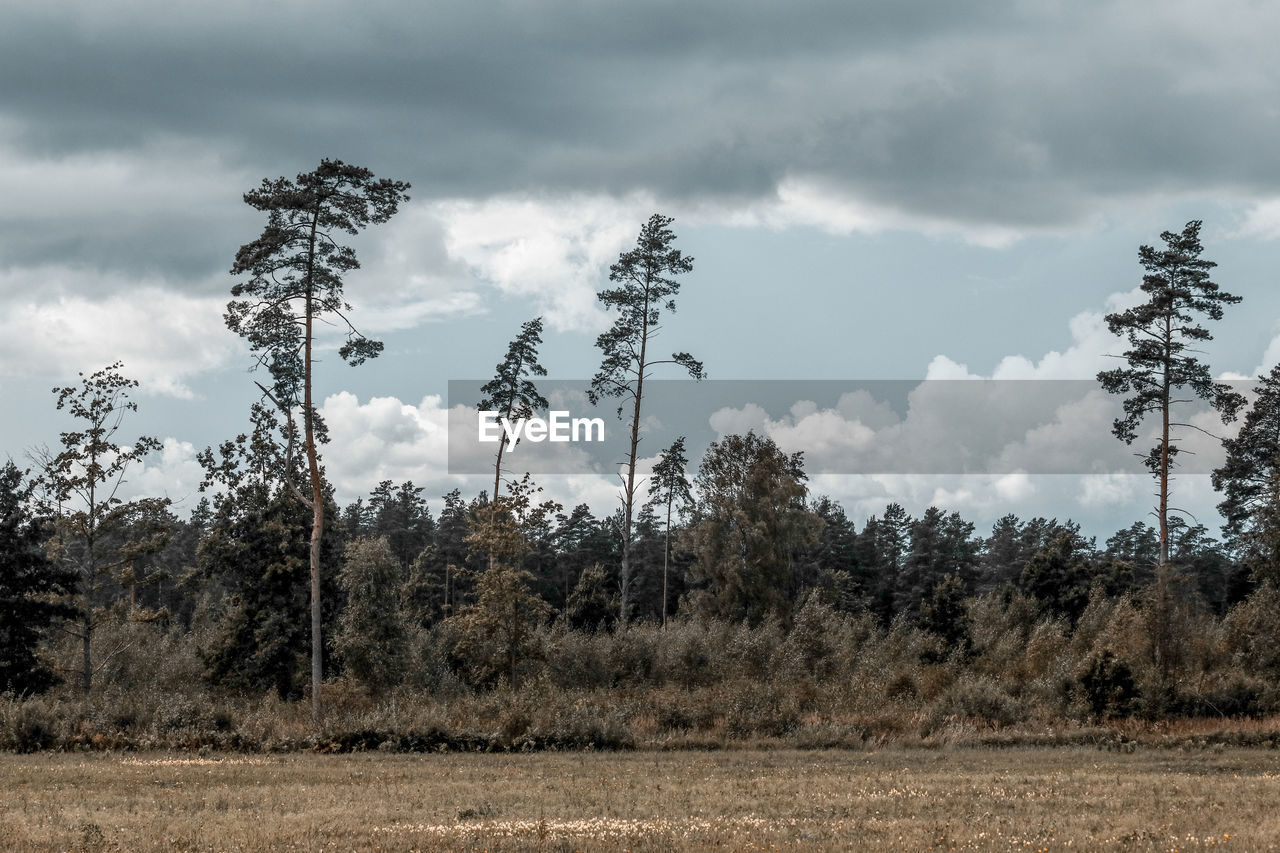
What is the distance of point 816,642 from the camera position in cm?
4219

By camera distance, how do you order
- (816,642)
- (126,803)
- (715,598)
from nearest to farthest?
1. (126,803)
2. (816,642)
3. (715,598)

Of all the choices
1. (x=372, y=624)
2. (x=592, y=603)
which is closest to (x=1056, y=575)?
(x=592, y=603)

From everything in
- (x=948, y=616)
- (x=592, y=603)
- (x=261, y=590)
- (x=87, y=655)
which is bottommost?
(x=592, y=603)

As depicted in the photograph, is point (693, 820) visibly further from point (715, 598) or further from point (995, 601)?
point (715, 598)

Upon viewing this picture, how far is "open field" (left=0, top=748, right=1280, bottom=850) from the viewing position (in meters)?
13.9

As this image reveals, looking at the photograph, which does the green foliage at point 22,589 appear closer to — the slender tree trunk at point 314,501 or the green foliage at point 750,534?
the slender tree trunk at point 314,501

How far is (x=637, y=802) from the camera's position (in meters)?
17.2

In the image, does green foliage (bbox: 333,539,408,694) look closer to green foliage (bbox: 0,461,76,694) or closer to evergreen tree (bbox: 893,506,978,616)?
green foliage (bbox: 0,461,76,694)

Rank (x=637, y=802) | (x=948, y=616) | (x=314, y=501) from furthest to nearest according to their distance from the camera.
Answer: (x=948, y=616) < (x=314, y=501) < (x=637, y=802)

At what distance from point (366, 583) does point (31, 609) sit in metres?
11.0

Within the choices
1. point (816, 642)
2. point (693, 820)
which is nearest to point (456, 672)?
point (816, 642)

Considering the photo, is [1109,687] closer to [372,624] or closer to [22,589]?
[372,624]

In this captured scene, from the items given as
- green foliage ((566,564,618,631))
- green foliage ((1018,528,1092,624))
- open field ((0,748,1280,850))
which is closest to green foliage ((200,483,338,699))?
open field ((0,748,1280,850))

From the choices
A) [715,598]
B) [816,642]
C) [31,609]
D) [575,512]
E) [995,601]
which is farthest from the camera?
[575,512]
